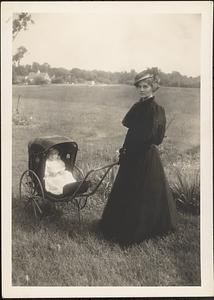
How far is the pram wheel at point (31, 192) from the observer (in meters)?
1.62

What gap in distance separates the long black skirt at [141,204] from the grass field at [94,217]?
0.11 feet

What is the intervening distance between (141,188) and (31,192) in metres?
0.39

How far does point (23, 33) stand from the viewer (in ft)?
5.38

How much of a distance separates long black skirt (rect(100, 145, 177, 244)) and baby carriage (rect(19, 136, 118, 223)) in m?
0.08

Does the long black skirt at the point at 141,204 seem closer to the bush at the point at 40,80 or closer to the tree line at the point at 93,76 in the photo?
the tree line at the point at 93,76

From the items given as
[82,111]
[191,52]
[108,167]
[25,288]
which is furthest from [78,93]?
[25,288]

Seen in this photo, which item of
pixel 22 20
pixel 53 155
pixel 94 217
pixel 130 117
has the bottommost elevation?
pixel 94 217

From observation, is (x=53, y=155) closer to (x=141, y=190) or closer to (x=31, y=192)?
(x=31, y=192)

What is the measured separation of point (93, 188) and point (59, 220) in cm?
16

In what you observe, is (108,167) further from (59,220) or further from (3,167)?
(3,167)

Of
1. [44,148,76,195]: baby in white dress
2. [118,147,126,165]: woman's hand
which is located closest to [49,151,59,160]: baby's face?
[44,148,76,195]: baby in white dress

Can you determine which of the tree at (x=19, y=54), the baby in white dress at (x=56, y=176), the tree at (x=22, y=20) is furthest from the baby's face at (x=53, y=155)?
the tree at (x=22, y=20)

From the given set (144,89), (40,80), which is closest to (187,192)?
(144,89)

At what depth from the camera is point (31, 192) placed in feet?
5.33
